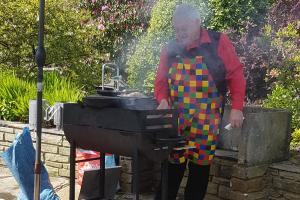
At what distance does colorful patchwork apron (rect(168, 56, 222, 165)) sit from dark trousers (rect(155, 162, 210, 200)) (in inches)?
3.0

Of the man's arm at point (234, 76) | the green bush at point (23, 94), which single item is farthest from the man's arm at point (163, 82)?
the green bush at point (23, 94)

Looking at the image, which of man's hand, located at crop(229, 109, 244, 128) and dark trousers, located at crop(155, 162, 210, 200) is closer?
man's hand, located at crop(229, 109, 244, 128)

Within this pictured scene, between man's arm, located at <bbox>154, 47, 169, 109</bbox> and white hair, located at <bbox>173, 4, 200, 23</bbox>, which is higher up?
white hair, located at <bbox>173, 4, 200, 23</bbox>

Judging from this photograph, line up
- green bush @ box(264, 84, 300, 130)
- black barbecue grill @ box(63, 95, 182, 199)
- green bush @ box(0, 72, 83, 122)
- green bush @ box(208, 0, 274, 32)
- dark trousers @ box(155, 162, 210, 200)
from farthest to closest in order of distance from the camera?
green bush @ box(208, 0, 274, 32) → green bush @ box(0, 72, 83, 122) → green bush @ box(264, 84, 300, 130) → dark trousers @ box(155, 162, 210, 200) → black barbecue grill @ box(63, 95, 182, 199)

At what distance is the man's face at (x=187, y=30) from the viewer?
372 cm

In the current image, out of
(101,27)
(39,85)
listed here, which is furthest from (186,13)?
(101,27)

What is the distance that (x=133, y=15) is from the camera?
912cm

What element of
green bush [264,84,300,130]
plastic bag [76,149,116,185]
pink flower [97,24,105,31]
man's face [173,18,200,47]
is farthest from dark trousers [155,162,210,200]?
pink flower [97,24,105,31]

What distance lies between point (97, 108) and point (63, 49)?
4.29 m

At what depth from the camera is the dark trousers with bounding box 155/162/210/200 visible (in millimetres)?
3877

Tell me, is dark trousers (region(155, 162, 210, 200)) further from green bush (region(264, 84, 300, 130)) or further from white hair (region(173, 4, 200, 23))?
green bush (region(264, 84, 300, 130))

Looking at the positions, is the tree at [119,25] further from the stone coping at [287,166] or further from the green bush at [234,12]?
the stone coping at [287,166]

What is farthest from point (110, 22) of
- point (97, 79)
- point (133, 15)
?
point (97, 79)

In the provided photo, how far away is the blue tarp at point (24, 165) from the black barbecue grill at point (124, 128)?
757mm
